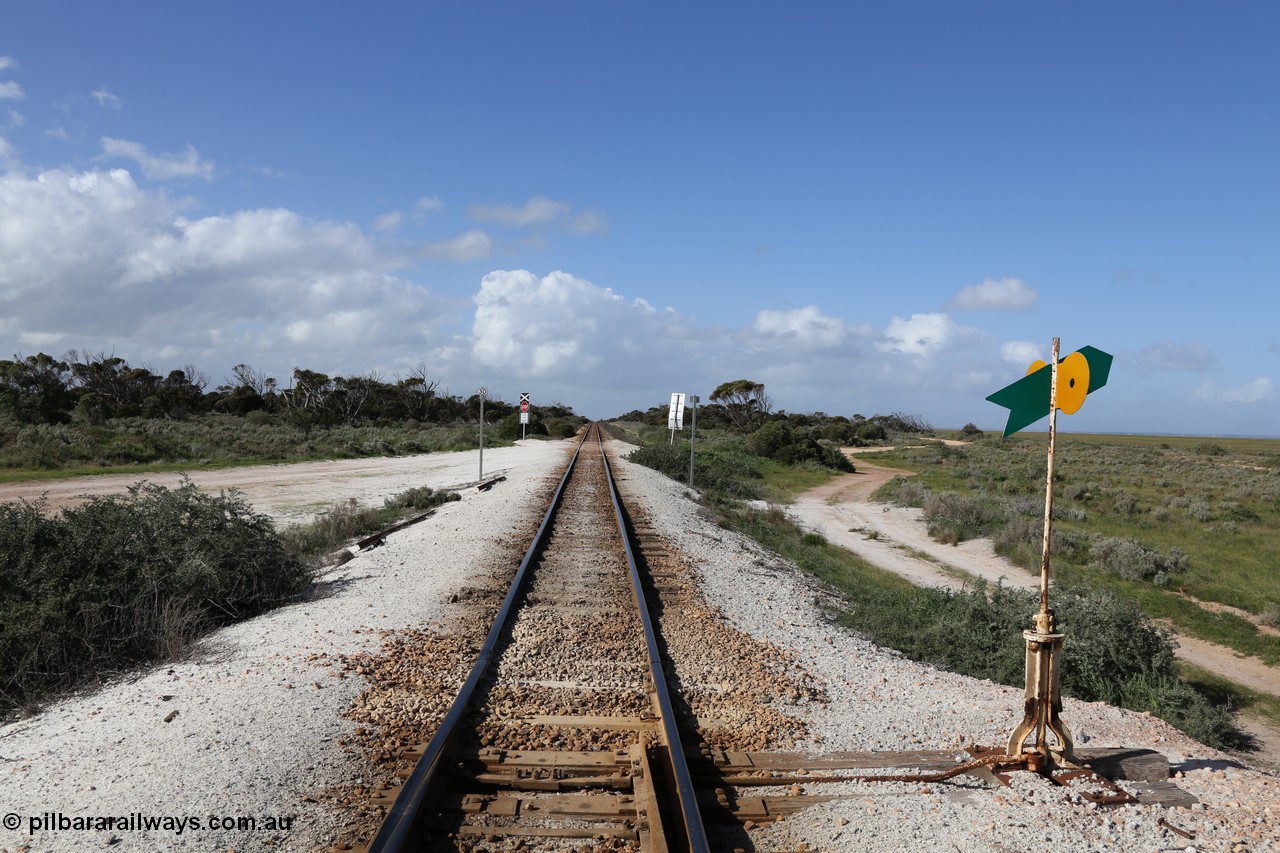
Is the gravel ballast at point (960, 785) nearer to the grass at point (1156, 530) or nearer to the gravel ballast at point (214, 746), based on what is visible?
the gravel ballast at point (214, 746)

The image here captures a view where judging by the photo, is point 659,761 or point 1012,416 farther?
point 1012,416

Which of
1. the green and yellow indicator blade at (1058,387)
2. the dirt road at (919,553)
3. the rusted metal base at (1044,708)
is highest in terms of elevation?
the green and yellow indicator blade at (1058,387)

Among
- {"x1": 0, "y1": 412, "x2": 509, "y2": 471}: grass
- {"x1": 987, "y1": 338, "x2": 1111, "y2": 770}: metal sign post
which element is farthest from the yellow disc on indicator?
{"x1": 0, "y1": 412, "x2": 509, "y2": 471}: grass

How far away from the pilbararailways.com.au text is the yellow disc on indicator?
499 cm

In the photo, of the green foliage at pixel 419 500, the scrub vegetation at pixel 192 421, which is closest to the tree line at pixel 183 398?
the scrub vegetation at pixel 192 421

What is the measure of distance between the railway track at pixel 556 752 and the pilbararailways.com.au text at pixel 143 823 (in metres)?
0.72

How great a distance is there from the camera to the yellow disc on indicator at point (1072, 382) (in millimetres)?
4984

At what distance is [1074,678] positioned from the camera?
8.09 m

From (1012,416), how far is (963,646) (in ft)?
12.5

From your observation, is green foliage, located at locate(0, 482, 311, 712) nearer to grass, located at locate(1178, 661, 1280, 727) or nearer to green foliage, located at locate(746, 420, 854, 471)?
grass, located at locate(1178, 661, 1280, 727)

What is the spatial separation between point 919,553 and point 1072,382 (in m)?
15.9

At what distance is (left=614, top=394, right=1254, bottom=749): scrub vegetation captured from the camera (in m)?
7.99

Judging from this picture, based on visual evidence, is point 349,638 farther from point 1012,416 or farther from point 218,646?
point 1012,416

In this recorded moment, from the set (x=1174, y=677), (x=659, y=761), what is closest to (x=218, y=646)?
(x=659, y=761)
